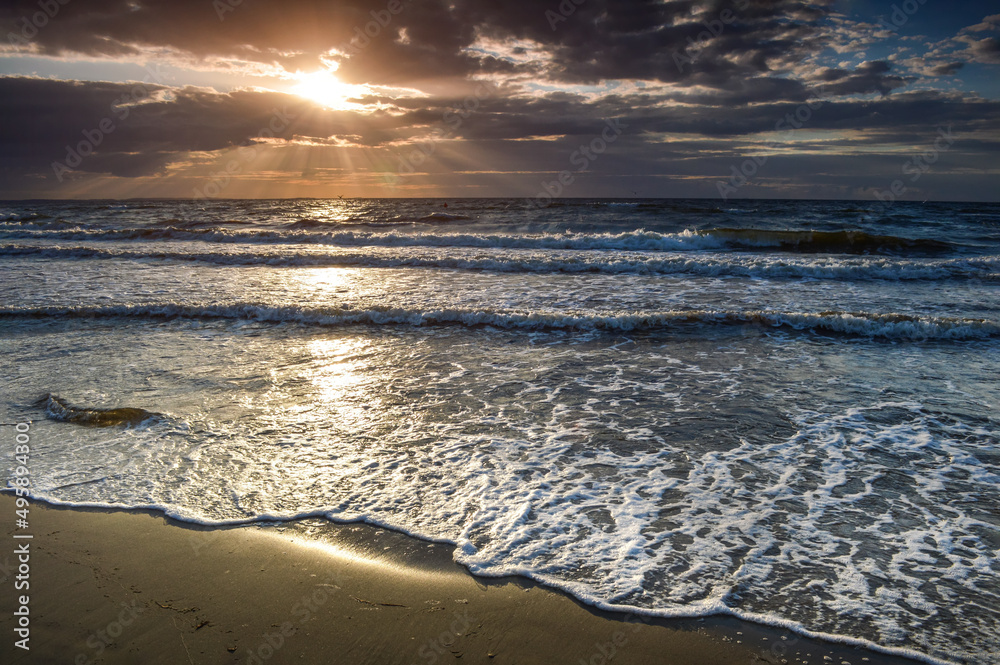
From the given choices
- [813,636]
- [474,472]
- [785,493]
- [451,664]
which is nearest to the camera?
[451,664]

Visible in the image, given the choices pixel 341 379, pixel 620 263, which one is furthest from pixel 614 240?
pixel 341 379

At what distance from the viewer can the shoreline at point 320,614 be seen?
2480 mm

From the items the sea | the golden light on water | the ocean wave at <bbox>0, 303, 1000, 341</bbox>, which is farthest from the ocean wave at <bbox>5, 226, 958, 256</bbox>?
the golden light on water

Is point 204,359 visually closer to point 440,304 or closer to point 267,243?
point 440,304

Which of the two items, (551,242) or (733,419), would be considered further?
(551,242)

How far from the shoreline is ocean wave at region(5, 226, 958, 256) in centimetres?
1801

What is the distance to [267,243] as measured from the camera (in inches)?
894

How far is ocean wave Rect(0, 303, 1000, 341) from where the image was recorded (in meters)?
8.69

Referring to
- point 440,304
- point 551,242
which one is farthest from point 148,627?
point 551,242

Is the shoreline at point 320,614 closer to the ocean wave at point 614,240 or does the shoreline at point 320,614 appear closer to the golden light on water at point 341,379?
the golden light on water at point 341,379

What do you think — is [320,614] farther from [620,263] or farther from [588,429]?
[620,263]

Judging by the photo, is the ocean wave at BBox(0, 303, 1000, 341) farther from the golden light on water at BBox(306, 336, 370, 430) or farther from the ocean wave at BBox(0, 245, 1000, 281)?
the ocean wave at BBox(0, 245, 1000, 281)

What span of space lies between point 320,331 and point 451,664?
24.6 feet

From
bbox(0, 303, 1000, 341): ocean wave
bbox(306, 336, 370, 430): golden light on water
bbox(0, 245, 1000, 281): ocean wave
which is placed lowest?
bbox(306, 336, 370, 430): golden light on water
